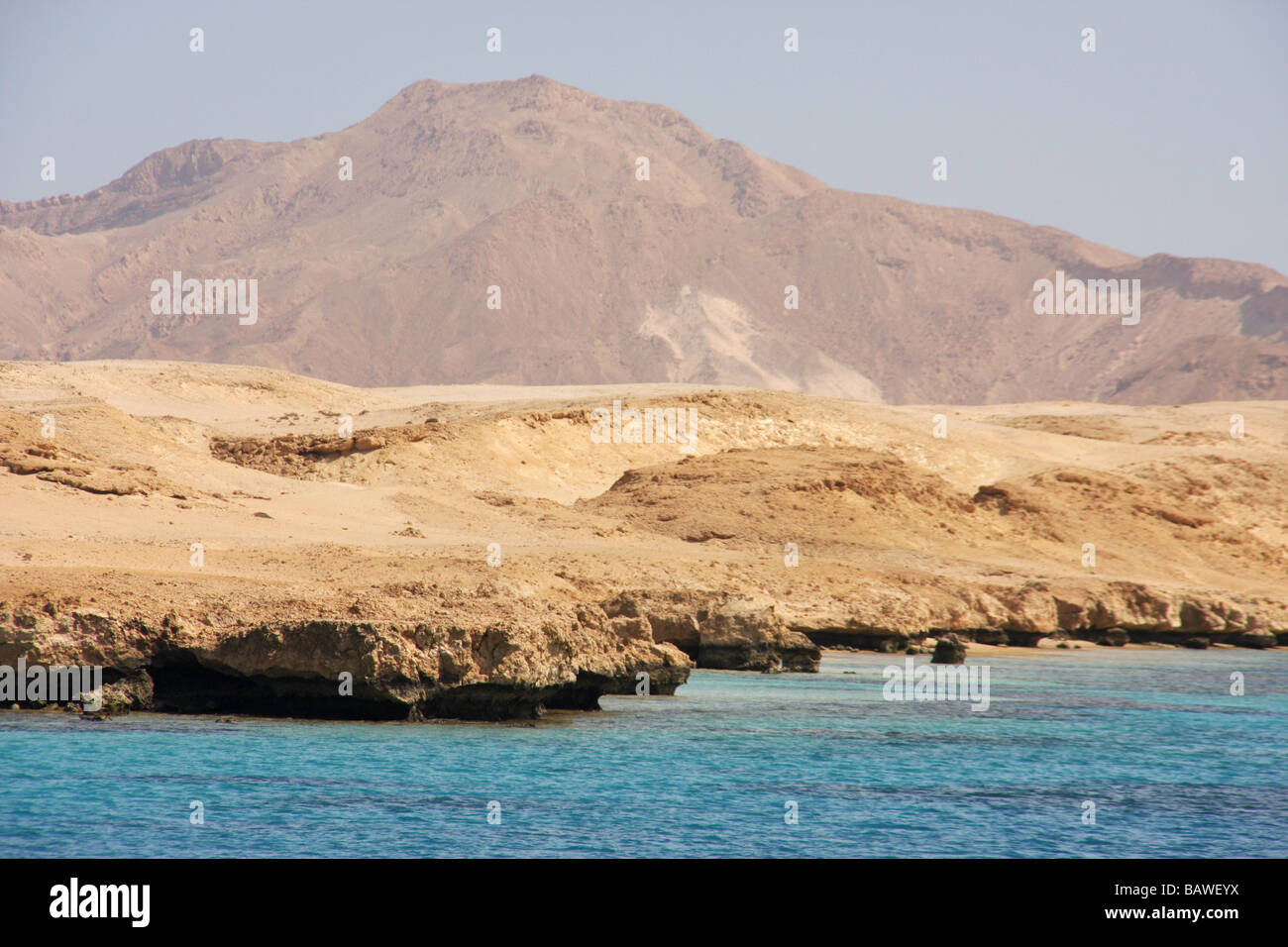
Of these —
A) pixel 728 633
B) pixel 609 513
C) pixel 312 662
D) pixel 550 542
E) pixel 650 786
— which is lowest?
pixel 650 786

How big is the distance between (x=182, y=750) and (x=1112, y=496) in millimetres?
54868

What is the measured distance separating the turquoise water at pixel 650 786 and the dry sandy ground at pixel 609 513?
2938mm

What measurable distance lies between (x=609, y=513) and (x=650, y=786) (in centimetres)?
3658

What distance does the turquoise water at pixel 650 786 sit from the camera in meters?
13.2

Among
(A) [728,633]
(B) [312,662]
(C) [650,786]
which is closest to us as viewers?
(C) [650,786]

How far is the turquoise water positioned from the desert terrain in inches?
39.7

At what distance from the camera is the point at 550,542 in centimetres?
4381

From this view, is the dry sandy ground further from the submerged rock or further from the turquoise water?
the turquoise water

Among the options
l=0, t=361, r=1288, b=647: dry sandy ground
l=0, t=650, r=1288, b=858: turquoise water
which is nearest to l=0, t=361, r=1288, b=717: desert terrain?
l=0, t=361, r=1288, b=647: dry sandy ground

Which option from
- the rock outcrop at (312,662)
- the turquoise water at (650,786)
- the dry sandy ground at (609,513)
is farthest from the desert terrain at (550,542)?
the turquoise water at (650,786)

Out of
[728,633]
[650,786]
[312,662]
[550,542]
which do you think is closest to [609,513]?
[550,542]

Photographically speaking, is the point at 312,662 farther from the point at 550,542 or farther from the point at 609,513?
the point at 609,513

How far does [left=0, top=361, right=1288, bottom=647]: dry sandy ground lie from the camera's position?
104ft
